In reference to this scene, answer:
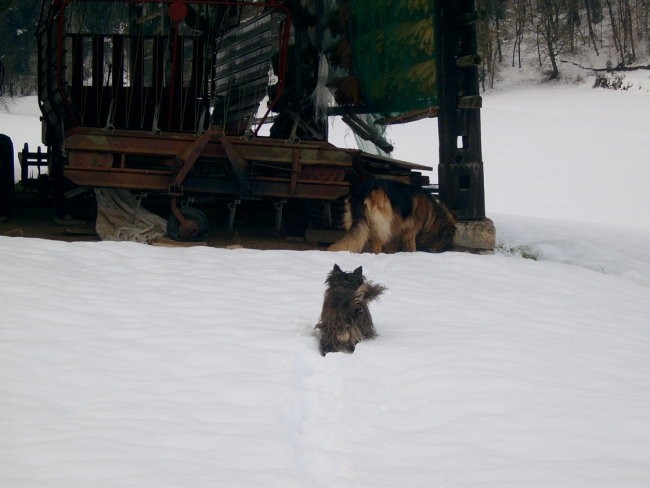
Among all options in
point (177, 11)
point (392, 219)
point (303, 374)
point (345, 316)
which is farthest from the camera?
point (392, 219)

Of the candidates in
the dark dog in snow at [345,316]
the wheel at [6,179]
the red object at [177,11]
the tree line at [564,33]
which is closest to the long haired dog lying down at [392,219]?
the red object at [177,11]

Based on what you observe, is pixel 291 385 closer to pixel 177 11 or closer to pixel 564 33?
pixel 177 11

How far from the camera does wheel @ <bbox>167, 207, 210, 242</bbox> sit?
12.4 meters

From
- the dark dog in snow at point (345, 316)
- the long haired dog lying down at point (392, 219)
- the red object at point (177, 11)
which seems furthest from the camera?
the long haired dog lying down at point (392, 219)

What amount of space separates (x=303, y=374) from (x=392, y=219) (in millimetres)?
6161

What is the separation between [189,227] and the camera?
12414 millimetres

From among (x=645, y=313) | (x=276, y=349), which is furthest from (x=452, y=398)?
(x=645, y=313)

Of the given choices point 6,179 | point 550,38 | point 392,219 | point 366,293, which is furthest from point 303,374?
point 550,38

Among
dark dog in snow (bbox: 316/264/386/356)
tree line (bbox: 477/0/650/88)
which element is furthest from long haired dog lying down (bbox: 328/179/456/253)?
tree line (bbox: 477/0/650/88)

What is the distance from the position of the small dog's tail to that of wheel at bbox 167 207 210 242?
5.15 m

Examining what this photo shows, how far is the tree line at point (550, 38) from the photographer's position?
143 feet

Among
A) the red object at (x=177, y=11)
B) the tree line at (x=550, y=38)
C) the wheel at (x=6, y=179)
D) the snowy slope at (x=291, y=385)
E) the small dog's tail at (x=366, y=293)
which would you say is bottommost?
the snowy slope at (x=291, y=385)

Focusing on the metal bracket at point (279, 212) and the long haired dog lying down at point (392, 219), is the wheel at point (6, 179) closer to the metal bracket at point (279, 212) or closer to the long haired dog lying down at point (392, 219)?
the metal bracket at point (279, 212)

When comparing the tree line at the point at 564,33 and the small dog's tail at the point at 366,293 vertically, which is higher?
the tree line at the point at 564,33
